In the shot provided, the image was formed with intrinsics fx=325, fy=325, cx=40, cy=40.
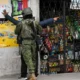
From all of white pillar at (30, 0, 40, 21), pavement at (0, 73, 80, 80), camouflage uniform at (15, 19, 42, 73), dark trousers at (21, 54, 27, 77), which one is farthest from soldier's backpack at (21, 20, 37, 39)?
pavement at (0, 73, 80, 80)

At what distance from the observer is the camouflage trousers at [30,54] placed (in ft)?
25.5

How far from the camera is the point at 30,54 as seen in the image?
309 inches

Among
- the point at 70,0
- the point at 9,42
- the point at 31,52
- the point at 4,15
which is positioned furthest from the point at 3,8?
the point at 70,0

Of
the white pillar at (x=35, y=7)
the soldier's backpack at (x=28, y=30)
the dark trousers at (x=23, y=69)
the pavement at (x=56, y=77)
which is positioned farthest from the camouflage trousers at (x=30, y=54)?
the white pillar at (x=35, y=7)

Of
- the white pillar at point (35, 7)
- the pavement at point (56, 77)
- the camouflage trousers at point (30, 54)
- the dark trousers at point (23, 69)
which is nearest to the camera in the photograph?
the camouflage trousers at point (30, 54)

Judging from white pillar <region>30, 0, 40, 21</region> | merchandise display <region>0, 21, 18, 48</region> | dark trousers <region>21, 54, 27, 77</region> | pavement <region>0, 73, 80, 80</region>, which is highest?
white pillar <region>30, 0, 40, 21</region>

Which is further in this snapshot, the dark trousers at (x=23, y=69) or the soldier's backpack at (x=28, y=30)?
the dark trousers at (x=23, y=69)

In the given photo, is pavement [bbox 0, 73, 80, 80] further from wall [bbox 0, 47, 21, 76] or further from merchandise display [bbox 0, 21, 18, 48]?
merchandise display [bbox 0, 21, 18, 48]

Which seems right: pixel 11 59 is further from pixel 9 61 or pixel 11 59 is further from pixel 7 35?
pixel 7 35

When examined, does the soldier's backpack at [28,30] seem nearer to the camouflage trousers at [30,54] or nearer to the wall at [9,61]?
the camouflage trousers at [30,54]

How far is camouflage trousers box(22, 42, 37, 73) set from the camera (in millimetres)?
7770

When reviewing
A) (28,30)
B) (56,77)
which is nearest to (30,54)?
(28,30)

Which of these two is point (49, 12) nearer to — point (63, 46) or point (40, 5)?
point (40, 5)

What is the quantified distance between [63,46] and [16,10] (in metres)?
1.81
